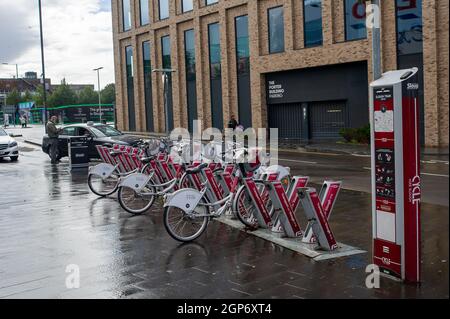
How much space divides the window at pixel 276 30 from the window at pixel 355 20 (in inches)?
176

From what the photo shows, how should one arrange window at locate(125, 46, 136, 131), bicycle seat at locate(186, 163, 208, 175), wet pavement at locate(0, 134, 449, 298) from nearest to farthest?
wet pavement at locate(0, 134, 449, 298) → bicycle seat at locate(186, 163, 208, 175) → window at locate(125, 46, 136, 131)

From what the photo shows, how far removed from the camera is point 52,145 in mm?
21281

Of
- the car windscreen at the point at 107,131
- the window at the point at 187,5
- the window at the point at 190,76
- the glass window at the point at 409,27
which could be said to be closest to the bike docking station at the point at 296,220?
the car windscreen at the point at 107,131

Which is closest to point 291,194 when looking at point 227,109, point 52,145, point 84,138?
point 84,138

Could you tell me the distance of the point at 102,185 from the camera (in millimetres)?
12625

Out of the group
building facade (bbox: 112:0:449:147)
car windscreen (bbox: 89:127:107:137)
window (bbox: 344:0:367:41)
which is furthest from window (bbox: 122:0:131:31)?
car windscreen (bbox: 89:127:107:137)

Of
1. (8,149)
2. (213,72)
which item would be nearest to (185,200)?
(8,149)

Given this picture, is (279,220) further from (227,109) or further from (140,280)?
(227,109)

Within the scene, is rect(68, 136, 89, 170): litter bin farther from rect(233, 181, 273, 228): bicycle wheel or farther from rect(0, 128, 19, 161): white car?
rect(233, 181, 273, 228): bicycle wheel

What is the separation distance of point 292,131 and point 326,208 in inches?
1012

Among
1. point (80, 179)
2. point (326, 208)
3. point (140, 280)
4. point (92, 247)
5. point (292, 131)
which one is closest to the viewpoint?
point (140, 280)

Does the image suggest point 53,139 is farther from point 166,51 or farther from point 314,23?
point 166,51

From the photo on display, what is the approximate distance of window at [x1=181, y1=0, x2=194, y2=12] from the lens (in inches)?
1503

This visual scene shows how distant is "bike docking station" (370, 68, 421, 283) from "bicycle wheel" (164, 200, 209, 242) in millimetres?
2790
